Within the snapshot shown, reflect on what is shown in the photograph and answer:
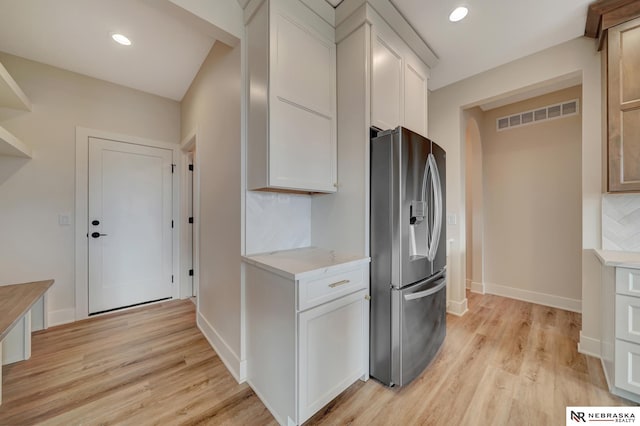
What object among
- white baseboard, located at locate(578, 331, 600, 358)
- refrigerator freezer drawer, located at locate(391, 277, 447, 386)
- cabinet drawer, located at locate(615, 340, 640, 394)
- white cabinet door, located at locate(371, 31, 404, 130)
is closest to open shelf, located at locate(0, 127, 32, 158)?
white cabinet door, located at locate(371, 31, 404, 130)

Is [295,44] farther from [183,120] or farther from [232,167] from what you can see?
[183,120]

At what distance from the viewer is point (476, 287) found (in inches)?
138

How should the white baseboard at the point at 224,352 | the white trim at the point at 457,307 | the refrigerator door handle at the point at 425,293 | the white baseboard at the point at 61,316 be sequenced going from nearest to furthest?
the refrigerator door handle at the point at 425,293 < the white baseboard at the point at 224,352 < the white baseboard at the point at 61,316 < the white trim at the point at 457,307

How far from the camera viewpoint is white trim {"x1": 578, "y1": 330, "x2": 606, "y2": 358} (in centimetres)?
195

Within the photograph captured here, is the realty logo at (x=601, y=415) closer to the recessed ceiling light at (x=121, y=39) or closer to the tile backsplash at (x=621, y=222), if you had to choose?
the tile backsplash at (x=621, y=222)

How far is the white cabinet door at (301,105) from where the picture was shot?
1.50 m

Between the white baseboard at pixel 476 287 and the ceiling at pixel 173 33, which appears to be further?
the white baseboard at pixel 476 287

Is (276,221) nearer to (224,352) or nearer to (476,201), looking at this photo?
(224,352)

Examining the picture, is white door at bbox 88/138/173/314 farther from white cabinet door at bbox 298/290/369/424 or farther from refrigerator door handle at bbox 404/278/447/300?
refrigerator door handle at bbox 404/278/447/300

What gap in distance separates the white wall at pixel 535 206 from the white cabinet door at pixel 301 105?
2.83 meters

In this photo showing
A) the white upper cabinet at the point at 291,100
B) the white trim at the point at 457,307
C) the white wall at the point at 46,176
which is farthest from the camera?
the white trim at the point at 457,307

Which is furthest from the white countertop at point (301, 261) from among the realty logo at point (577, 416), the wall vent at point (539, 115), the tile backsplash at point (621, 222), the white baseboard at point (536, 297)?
the wall vent at point (539, 115)

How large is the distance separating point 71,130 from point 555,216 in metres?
5.70

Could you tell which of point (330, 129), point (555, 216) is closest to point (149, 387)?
point (330, 129)
